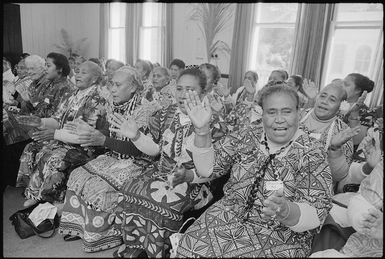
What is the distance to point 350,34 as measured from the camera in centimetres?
526

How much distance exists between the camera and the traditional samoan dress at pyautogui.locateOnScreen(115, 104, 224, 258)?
6.22 feet

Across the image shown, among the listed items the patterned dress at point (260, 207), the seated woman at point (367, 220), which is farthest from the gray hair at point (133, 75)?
the seated woman at point (367, 220)

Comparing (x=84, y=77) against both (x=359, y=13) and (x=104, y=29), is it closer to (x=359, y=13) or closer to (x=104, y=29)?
(x=359, y=13)

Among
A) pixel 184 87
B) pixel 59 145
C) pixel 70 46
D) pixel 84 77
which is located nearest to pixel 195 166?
pixel 184 87

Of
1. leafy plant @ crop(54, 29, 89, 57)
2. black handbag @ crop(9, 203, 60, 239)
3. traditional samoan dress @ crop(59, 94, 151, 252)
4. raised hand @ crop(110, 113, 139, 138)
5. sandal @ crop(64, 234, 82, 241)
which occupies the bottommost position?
sandal @ crop(64, 234, 82, 241)

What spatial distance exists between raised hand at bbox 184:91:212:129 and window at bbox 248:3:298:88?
4669mm

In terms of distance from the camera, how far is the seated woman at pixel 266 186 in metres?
1.45

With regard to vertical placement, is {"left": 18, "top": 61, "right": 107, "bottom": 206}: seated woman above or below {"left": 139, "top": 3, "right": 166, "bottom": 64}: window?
below

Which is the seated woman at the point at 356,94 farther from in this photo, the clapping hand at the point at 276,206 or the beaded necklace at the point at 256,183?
the clapping hand at the point at 276,206

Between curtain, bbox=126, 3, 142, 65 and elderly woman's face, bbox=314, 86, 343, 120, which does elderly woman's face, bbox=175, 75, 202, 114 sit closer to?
elderly woman's face, bbox=314, 86, 343, 120

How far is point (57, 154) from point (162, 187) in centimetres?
108

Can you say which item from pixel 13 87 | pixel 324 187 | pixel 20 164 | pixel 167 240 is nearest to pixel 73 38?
pixel 13 87

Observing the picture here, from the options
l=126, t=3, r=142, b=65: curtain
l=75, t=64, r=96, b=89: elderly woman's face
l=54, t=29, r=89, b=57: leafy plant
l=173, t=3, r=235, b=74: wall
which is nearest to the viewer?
l=75, t=64, r=96, b=89: elderly woman's face

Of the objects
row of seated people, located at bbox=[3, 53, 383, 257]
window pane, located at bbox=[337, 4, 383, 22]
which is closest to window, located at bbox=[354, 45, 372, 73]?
window pane, located at bbox=[337, 4, 383, 22]
